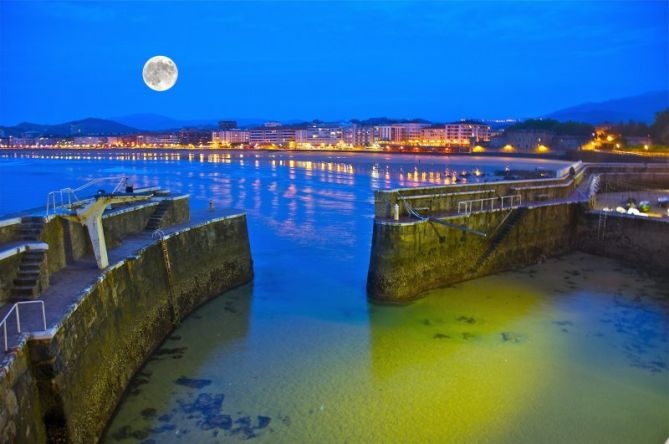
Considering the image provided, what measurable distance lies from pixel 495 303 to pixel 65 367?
1290cm

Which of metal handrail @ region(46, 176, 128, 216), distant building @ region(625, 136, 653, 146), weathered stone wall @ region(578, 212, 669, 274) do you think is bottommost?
weathered stone wall @ region(578, 212, 669, 274)

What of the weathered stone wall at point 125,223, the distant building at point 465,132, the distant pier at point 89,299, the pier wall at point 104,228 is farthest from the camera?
the distant building at point 465,132

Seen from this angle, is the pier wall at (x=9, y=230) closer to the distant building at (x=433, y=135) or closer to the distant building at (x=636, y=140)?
the distant building at (x=636, y=140)

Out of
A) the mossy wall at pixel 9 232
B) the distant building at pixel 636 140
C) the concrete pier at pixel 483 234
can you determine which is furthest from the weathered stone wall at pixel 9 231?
the distant building at pixel 636 140

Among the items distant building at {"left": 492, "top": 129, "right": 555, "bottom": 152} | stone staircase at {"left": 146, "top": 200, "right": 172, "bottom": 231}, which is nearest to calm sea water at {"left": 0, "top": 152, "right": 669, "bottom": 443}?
stone staircase at {"left": 146, "top": 200, "right": 172, "bottom": 231}

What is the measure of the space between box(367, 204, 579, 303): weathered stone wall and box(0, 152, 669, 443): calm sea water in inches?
25.6

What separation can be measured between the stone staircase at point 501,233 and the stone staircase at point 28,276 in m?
14.4

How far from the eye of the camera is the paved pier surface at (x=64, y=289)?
27.0ft

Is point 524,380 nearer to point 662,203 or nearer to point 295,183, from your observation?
point 662,203

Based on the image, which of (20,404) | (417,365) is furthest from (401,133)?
(20,404)

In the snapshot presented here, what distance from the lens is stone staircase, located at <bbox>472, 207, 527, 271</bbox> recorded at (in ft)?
63.4

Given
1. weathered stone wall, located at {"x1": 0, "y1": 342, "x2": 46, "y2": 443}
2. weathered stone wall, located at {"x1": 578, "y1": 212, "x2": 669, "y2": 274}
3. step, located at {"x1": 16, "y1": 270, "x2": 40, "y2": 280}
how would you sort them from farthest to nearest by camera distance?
weathered stone wall, located at {"x1": 578, "y1": 212, "x2": 669, "y2": 274} → step, located at {"x1": 16, "y1": 270, "x2": 40, "y2": 280} → weathered stone wall, located at {"x1": 0, "y1": 342, "x2": 46, "y2": 443}

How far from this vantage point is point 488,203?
2092 cm

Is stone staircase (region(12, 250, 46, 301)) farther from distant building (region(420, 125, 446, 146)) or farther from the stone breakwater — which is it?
distant building (region(420, 125, 446, 146))
